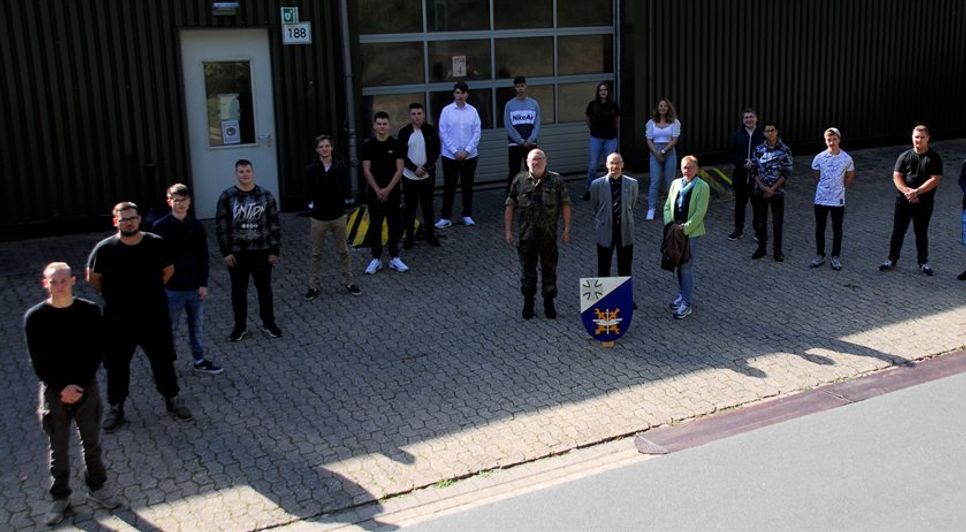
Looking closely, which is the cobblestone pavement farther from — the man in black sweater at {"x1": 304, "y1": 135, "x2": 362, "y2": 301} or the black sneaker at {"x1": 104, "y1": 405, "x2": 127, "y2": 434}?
the man in black sweater at {"x1": 304, "y1": 135, "x2": 362, "y2": 301}

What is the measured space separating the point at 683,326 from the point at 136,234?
5.38m

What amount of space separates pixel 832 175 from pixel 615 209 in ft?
10.7

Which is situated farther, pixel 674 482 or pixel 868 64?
pixel 868 64

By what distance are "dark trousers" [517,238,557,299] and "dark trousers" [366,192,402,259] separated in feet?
7.45

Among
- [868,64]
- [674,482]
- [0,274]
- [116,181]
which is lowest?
[674,482]

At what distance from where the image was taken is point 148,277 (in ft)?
26.5

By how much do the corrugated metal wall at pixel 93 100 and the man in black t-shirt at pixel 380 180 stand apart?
293 cm

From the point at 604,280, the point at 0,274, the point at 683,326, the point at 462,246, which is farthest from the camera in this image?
the point at 462,246

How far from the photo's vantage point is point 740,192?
13.6 metres

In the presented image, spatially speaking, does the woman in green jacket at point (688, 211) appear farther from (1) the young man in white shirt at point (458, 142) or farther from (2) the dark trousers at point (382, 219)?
(1) the young man in white shirt at point (458, 142)

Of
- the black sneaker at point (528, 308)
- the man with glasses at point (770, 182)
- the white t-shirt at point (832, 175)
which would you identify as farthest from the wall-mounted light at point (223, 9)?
the white t-shirt at point (832, 175)

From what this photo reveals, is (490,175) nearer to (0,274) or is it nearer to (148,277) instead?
(0,274)

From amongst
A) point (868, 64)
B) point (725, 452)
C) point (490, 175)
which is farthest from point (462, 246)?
point (868, 64)

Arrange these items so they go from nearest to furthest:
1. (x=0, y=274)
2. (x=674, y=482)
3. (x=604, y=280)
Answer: (x=674, y=482) < (x=604, y=280) < (x=0, y=274)
